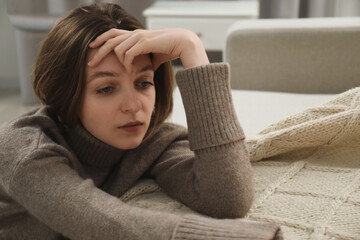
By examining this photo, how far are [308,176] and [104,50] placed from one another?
486mm

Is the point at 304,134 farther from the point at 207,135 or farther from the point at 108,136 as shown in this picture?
the point at 108,136

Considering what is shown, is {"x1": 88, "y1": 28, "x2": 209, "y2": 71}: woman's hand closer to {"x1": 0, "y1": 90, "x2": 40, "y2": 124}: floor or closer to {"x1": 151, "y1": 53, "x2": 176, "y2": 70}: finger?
{"x1": 151, "y1": 53, "x2": 176, "y2": 70}: finger

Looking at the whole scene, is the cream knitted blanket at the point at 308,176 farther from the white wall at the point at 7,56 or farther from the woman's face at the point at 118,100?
the white wall at the point at 7,56

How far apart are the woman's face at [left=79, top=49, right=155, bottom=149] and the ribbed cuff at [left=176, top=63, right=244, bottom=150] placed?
0.08m

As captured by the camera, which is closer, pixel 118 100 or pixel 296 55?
pixel 118 100

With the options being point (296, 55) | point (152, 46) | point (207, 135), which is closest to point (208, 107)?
point (207, 135)

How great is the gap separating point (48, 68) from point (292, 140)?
1.75 feet

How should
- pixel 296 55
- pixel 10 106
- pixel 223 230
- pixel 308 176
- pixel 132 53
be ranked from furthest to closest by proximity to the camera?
A: pixel 10 106 < pixel 296 55 < pixel 308 176 < pixel 132 53 < pixel 223 230

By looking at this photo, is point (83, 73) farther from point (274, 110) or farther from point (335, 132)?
point (274, 110)

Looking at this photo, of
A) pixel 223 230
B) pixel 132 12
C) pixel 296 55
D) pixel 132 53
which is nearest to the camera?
pixel 223 230

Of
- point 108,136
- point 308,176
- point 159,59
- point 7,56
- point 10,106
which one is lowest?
point 10,106

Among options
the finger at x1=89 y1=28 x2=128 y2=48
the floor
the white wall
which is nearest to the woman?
the finger at x1=89 y1=28 x2=128 y2=48

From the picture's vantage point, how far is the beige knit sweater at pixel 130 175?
675 millimetres

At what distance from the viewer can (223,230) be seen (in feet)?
2.11
